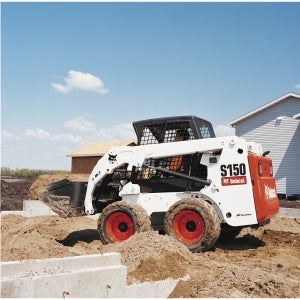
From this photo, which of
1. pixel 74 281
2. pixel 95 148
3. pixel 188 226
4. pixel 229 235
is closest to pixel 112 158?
pixel 188 226

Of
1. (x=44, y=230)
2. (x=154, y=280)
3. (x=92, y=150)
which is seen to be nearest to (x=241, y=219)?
(x=154, y=280)

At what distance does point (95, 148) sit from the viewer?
31.8 metres

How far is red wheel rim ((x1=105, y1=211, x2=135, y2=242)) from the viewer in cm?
862

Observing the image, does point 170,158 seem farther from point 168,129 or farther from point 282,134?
point 282,134

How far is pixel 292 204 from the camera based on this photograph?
1778 cm

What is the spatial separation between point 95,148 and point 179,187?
2346cm

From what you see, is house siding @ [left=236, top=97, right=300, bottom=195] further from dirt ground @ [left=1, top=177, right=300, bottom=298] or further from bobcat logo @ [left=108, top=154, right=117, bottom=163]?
bobcat logo @ [left=108, top=154, right=117, bottom=163]

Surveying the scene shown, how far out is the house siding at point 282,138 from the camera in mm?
23703

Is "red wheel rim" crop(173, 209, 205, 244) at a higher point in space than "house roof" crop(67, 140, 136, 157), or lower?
lower

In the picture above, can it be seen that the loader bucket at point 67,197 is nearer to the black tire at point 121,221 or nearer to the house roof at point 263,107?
the black tire at point 121,221

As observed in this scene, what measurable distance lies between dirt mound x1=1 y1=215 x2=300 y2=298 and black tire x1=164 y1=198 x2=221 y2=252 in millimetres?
300

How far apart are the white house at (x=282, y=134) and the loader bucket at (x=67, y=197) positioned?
16199 mm

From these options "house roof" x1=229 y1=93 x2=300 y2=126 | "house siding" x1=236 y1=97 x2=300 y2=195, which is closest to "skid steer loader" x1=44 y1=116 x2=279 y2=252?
"house siding" x1=236 y1=97 x2=300 y2=195

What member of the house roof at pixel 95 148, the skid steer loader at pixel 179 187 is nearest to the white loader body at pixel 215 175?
the skid steer loader at pixel 179 187
